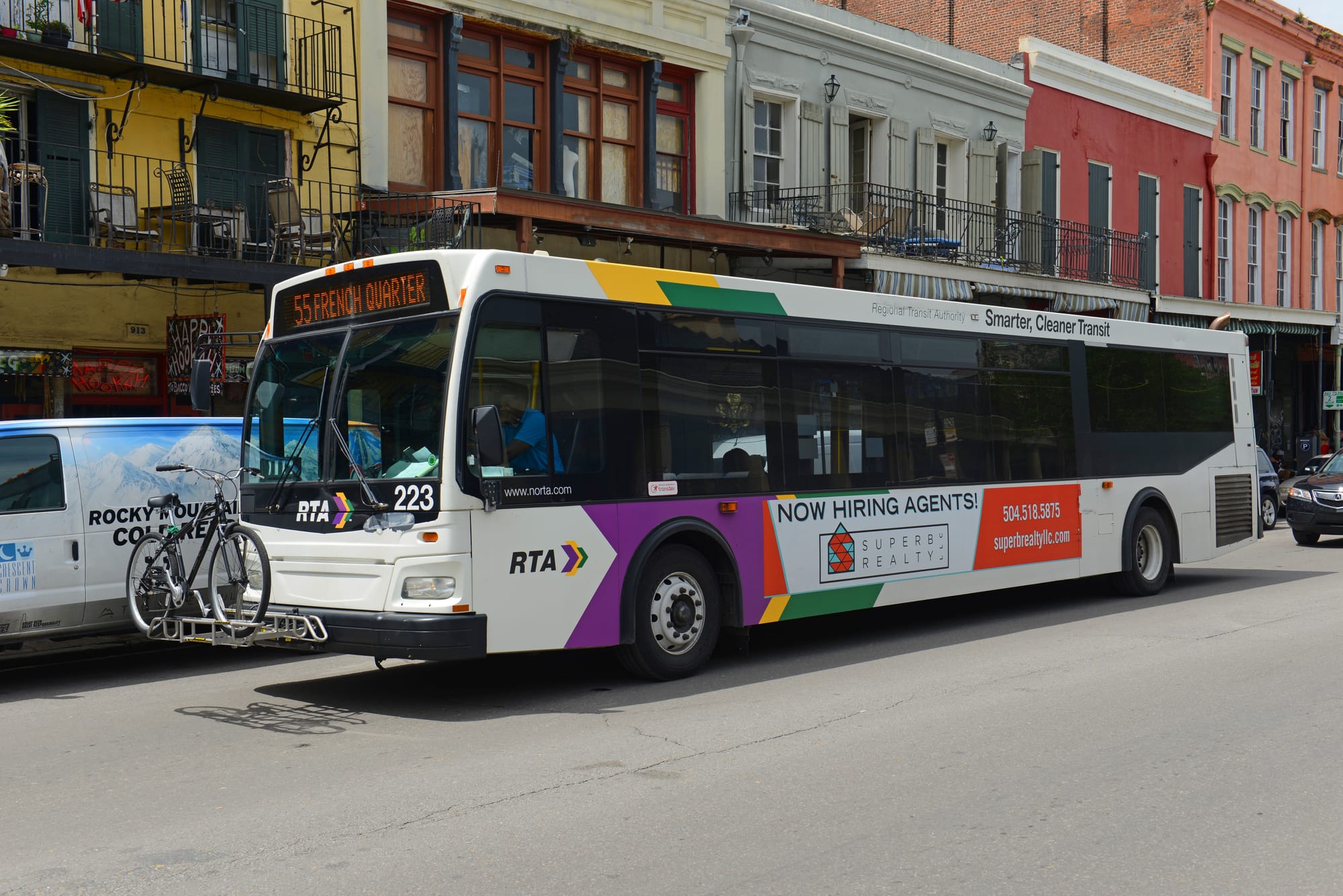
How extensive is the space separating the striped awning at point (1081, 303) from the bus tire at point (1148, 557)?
12402 millimetres

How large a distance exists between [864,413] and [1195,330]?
612cm

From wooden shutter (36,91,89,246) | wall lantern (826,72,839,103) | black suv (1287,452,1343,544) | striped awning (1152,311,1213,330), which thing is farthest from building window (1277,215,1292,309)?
wooden shutter (36,91,89,246)

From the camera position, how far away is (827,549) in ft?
33.9

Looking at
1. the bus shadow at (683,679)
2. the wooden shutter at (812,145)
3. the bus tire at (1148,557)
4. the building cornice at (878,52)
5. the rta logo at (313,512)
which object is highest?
the building cornice at (878,52)

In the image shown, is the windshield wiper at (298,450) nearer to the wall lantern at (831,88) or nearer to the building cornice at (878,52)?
the building cornice at (878,52)

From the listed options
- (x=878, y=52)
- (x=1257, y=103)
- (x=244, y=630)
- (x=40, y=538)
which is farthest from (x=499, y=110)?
(x=1257, y=103)

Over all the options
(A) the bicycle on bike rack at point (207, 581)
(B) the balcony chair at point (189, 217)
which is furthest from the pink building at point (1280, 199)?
(A) the bicycle on bike rack at point (207, 581)

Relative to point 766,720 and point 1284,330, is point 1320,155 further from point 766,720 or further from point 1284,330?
point 766,720

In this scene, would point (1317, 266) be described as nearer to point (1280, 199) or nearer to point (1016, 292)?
point (1280, 199)

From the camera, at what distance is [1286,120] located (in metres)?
37.1

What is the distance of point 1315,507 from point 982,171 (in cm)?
991

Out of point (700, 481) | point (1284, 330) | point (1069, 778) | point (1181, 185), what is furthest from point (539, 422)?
point (1284, 330)

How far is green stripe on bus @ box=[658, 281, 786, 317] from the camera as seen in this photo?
368 inches

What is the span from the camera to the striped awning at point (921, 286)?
22016 millimetres
